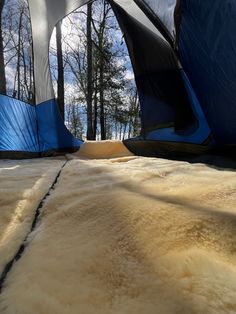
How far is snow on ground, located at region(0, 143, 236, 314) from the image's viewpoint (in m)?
0.38

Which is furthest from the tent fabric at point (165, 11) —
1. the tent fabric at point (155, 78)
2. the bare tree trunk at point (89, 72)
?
the bare tree trunk at point (89, 72)

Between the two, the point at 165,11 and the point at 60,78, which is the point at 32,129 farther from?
the point at 60,78

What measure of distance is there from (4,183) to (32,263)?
0.63 m

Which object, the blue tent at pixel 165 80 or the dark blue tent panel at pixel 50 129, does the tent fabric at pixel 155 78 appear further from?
the dark blue tent panel at pixel 50 129

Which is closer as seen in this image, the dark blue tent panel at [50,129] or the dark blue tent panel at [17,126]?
the dark blue tent panel at [17,126]

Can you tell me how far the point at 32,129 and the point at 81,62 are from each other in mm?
4122

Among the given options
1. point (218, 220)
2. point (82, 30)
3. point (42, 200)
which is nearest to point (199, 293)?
point (218, 220)

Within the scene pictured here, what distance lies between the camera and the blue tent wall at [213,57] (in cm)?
156

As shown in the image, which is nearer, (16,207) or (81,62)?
(16,207)

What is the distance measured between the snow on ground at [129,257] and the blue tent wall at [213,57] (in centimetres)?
104

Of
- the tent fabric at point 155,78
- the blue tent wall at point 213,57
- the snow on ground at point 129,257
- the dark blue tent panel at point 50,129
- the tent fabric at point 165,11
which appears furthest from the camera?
the dark blue tent panel at point 50,129

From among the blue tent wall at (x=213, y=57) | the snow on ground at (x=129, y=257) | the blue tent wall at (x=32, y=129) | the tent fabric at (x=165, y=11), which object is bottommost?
the snow on ground at (x=129, y=257)

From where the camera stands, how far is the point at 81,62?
20.5ft

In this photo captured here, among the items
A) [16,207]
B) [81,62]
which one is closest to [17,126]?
[16,207]
